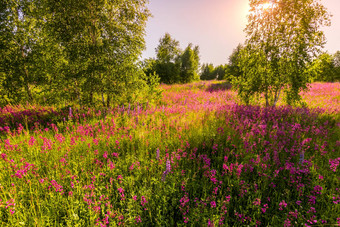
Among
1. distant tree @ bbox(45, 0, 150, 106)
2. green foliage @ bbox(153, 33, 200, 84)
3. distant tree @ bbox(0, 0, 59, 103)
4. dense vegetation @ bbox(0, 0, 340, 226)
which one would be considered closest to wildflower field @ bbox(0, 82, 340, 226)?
dense vegetation @ bbox(0, 0, 340, 226)

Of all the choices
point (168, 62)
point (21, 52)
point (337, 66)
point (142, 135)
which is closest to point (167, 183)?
point (142, 135)

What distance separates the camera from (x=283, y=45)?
7062mm

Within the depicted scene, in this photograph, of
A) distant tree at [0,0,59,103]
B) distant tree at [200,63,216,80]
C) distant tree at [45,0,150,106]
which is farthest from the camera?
distant tree at [200,63,216,80]

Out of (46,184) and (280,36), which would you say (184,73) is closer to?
(280,36)

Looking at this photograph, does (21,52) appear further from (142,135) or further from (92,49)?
(142,135)

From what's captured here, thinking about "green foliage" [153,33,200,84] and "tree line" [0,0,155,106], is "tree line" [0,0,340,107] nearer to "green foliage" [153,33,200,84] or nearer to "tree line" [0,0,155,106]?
"tree line" [0,0,155,106]

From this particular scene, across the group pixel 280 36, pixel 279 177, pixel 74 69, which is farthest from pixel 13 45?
pixel 280 36

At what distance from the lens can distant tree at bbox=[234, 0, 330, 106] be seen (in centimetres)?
660

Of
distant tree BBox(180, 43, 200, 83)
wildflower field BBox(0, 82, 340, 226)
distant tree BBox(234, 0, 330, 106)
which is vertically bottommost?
wildflower field BBox(0, 82, 340, 226)

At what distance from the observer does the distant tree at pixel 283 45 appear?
21.7 ft

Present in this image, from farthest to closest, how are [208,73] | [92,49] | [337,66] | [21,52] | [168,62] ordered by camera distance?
[208,73], [337,66], [168,62], [21,52], [92,49]

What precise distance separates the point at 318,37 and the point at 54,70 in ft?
41.1

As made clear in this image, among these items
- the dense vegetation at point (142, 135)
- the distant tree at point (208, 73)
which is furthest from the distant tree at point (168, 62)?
the distant tree at point (208, 73)

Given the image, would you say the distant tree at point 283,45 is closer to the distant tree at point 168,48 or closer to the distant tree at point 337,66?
the distant tree at point 168,48
